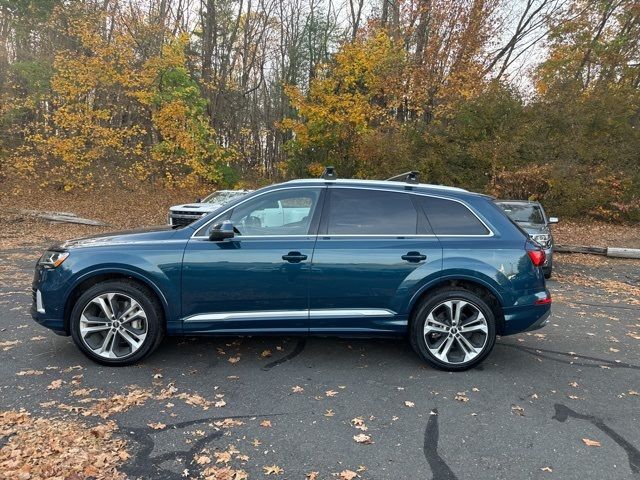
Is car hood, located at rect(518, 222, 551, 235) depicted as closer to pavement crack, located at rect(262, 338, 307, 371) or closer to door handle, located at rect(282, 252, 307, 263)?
pavement crack, located at rect(262, 338, 307, 371)

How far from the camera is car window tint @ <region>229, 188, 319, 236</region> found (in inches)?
167

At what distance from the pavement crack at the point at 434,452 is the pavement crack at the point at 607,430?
0.97m

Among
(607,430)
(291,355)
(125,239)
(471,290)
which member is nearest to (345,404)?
(291,355)

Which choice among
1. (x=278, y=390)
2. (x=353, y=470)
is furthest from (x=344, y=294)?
(x=353, y=470)

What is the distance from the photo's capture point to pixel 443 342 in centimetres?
425

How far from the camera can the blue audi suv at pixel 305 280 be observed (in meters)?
4.11

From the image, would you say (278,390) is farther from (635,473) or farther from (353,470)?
(635,473)

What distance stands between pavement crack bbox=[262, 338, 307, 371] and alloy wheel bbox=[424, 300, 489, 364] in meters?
1.32

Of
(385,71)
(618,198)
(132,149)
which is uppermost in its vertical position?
(385,71)

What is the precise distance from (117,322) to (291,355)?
1672mm

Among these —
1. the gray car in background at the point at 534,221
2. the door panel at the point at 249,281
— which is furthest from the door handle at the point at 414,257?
the gray car in background at the point at 534,221

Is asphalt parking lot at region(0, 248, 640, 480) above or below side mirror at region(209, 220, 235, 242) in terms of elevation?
below

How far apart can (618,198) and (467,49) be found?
8.24m

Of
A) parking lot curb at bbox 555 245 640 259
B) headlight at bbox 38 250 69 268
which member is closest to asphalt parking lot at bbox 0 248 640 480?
headlight at bbox 38 250 69 268
